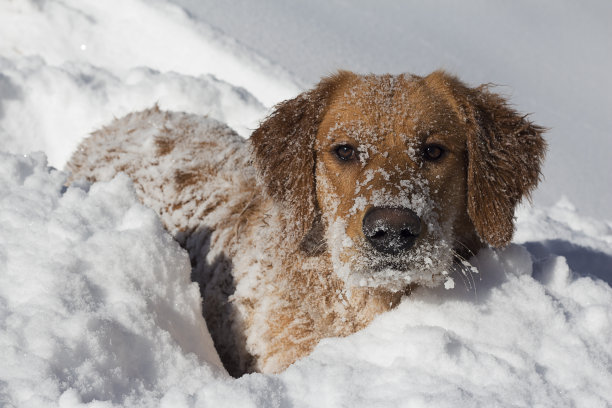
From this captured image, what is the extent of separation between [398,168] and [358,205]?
0.91 ft

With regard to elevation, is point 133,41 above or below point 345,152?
below

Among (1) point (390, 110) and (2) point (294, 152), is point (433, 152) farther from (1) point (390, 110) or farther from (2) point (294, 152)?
(2) point (294, 152)

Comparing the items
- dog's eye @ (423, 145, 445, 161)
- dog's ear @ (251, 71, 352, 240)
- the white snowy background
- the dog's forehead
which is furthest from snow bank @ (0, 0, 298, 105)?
dog's eye @ (423, 145, 445, 161)

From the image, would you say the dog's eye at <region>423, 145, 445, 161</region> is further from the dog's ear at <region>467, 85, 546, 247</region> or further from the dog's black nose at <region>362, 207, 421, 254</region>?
the dog's black nose at <region>362, 207, 421, 254</region>

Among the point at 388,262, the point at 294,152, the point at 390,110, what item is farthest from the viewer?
the point at 294,152

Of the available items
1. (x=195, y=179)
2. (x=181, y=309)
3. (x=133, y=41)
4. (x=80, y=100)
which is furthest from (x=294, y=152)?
(x=133, y=41)

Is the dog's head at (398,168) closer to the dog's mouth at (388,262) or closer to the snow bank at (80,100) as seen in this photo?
the dog's mouth at (388,262)

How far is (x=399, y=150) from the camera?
2.77m

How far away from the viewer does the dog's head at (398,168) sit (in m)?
2.51

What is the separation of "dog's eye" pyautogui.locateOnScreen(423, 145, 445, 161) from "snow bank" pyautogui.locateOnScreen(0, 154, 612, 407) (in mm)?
552

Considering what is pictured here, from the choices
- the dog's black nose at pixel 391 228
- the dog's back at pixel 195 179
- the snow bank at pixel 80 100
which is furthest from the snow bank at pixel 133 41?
the dog's black nose at pixel 391 228

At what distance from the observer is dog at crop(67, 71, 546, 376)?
2.54m

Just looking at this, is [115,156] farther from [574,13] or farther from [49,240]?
[574,13]

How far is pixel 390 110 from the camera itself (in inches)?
112
